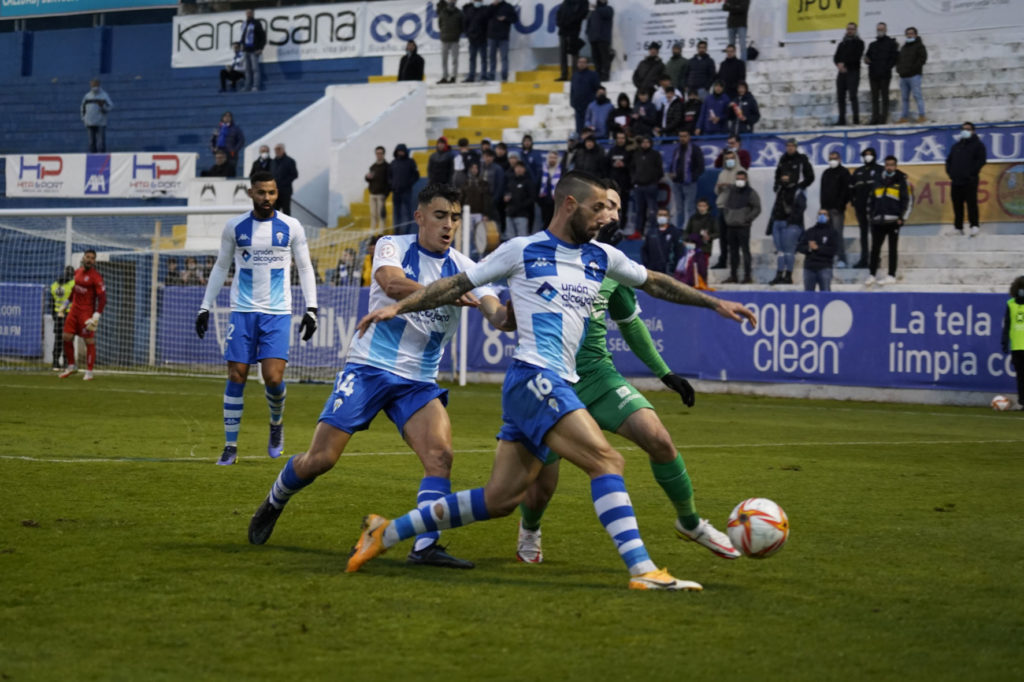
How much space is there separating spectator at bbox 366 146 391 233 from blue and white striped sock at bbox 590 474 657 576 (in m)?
21.4

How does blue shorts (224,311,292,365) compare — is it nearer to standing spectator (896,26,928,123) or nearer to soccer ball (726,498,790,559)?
soccer ball (726,498,790,559)

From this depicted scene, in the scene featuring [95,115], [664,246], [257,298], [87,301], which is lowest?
[257,298]

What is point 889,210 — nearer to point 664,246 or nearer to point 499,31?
point 664,246

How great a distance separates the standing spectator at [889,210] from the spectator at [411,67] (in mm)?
13562

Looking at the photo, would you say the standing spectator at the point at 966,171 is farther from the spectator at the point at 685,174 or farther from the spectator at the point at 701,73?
the spectator at the point at 701,73

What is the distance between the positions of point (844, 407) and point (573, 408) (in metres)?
14.1

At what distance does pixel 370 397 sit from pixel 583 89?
20971 millimetres

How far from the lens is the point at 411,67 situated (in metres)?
32.4

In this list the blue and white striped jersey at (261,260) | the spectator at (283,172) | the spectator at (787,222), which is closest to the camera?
the blue and white striped jersey at (261,260)

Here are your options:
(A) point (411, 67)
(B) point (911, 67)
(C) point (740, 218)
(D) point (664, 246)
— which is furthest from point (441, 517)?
(A) point (411, 67)

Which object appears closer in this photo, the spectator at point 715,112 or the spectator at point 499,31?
the spectator at point 715,112

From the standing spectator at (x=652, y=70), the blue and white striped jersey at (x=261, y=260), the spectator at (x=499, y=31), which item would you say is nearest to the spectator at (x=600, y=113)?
the standing spectator at (x=652, y=70)

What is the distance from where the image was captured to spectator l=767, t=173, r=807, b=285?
74.8 ft

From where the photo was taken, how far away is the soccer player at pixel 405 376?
6898mm
